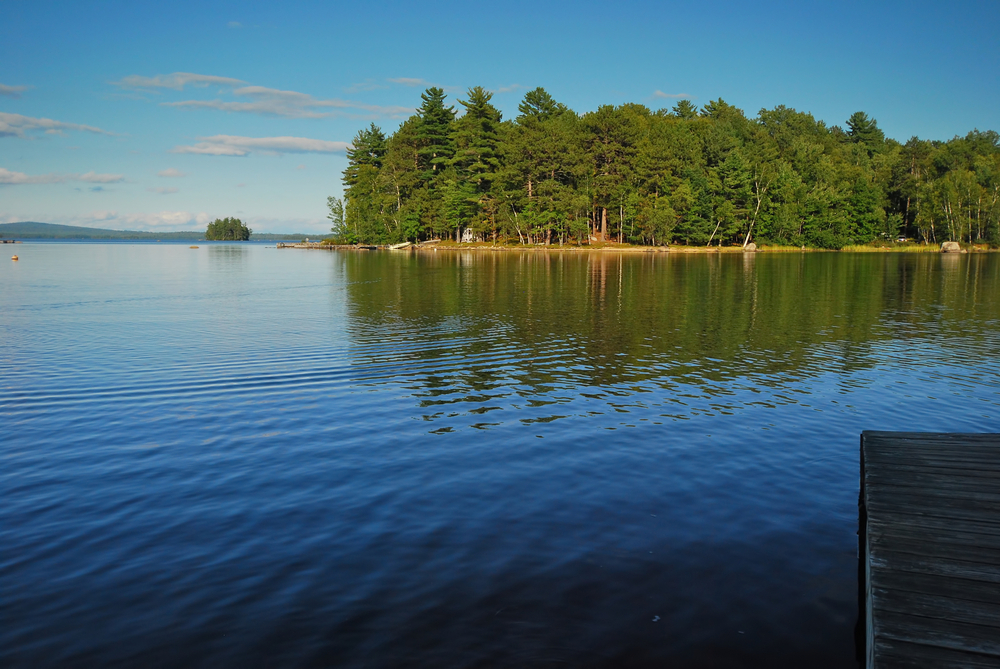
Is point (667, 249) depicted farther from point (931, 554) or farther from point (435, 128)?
point (931, 554)

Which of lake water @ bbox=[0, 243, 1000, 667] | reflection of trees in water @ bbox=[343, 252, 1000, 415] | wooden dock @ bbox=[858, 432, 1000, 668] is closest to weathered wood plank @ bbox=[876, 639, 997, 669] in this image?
wooden dock @ bbox=[858, 432, 1000, 668]

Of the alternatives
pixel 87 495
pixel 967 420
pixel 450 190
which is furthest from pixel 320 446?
pixel 450 190

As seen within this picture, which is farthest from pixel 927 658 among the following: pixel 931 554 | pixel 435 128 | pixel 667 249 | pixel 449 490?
pixel 435 128

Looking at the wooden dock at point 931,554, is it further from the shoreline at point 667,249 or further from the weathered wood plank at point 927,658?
the shoreline at point 667,249

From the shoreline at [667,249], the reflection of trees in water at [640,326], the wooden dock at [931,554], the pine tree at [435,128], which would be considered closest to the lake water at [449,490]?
the reflection of trees in water at [640,326]

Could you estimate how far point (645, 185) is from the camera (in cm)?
11731

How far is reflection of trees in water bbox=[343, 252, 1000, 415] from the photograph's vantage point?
69.0 feet

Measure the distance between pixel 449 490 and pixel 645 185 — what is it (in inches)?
4448

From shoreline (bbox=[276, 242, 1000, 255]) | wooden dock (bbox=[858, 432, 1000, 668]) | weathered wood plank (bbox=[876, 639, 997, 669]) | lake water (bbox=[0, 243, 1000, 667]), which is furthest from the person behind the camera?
shoreline (bbox=[276, 242, 1000, 255])

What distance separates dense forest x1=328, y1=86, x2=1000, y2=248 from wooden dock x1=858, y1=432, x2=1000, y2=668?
4117 inches

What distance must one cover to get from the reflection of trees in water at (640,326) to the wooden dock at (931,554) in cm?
880

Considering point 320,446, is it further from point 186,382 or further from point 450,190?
point 450,190

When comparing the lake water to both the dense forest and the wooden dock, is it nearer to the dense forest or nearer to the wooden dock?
the wooden dock

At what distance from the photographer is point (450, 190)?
126m
